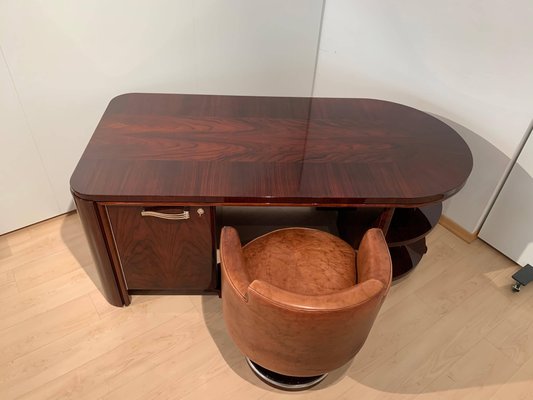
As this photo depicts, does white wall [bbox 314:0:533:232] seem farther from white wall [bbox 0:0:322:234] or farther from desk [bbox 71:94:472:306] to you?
white wall [bbox 0:0:322:234]

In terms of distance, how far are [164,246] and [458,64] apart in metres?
1.50

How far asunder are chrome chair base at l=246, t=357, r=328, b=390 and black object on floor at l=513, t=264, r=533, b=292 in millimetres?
1033

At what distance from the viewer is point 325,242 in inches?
58.8

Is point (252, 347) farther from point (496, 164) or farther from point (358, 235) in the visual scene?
point (496, 164)

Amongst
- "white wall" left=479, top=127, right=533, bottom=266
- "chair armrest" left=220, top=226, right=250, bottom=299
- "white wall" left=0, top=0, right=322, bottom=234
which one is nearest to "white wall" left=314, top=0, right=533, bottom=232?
"white wall" left=479, top=127, right=533, bottom=266

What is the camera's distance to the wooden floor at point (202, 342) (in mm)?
1487

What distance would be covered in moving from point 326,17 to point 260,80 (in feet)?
1.73

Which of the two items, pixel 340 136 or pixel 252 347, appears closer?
pixel 252 347

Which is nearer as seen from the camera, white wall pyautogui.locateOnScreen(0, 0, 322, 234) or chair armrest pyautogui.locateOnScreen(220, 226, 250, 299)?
chair armrest pyautogui.locateOnScreen(220, 226, 250, 299)

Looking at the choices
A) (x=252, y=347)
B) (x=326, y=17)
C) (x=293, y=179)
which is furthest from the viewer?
(x=326, y=17)

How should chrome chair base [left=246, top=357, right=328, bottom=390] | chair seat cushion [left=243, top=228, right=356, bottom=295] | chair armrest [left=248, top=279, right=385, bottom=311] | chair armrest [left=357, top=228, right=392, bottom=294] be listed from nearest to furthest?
chair armrest [left=248, top=279, right=385, bottom=311] → chair armrest [left=357, top=228, right=392, bottom=294] → chair seat cushion [left=243, top=228, right=356, bottom=295] → chrome chair base [left=246, top=357, right=328, bottom=390]

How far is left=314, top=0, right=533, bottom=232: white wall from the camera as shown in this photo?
165 centimetres

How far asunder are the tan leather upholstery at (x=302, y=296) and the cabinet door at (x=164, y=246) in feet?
0.56

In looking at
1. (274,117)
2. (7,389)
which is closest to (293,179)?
(274,117)
